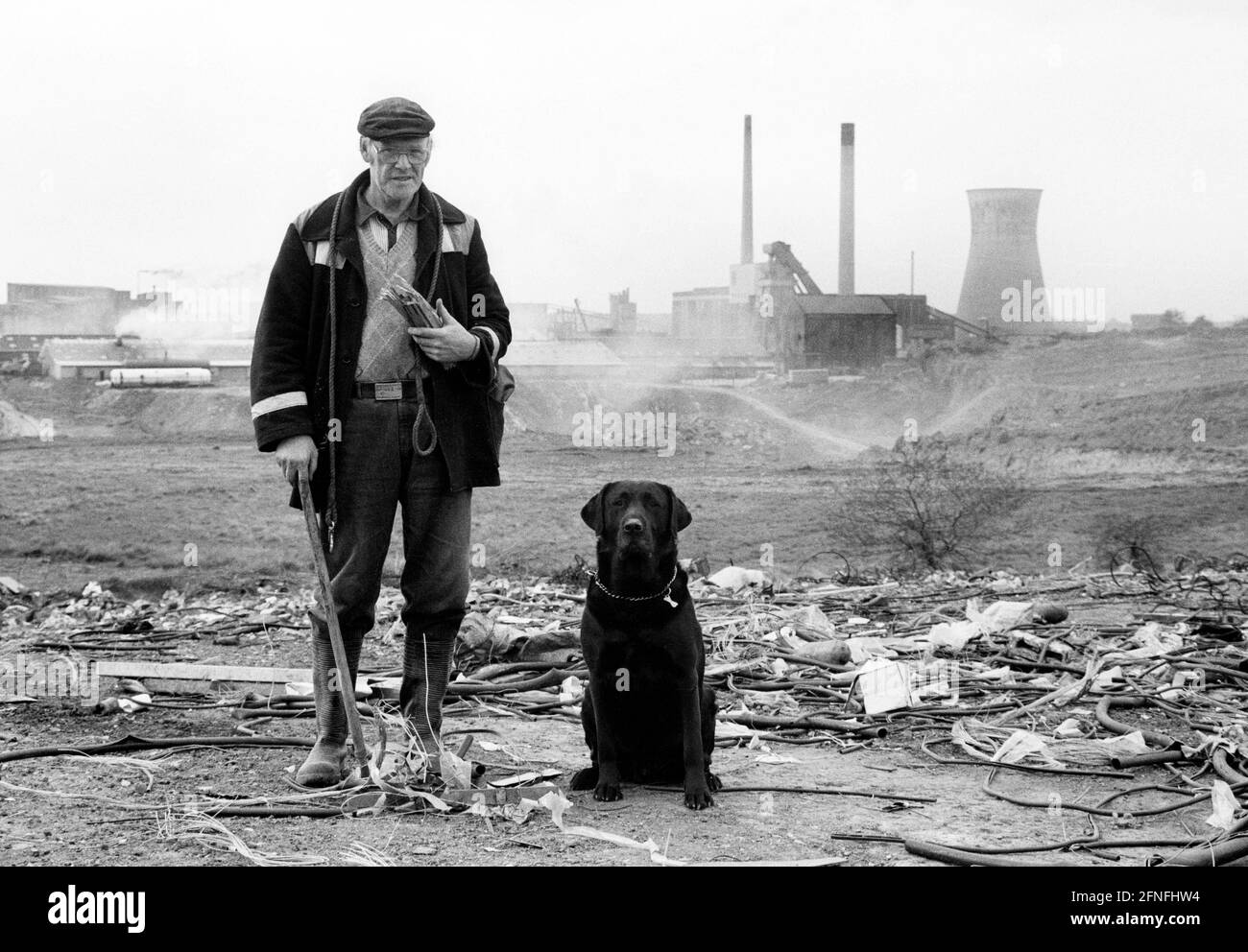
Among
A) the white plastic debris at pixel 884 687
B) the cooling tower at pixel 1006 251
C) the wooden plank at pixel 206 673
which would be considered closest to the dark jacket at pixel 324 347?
the white plastic debris at pixel 884 687

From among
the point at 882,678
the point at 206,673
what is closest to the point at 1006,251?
the point at 882,678

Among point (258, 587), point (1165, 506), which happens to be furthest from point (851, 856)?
point (1165, 506)

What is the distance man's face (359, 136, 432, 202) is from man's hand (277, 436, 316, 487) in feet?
2.58

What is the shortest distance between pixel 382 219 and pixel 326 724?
5.21 ft

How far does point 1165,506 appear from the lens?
20.6 metres

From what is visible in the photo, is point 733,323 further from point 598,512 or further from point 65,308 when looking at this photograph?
point 598,512

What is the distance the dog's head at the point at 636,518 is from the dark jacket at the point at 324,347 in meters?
0.39

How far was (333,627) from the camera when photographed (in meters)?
4.25

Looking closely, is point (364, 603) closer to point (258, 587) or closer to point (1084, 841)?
point (1084, 841)

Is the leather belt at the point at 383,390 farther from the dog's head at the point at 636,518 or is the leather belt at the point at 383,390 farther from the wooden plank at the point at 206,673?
the wooden plank at the point at 206,673

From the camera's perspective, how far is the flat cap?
416cm

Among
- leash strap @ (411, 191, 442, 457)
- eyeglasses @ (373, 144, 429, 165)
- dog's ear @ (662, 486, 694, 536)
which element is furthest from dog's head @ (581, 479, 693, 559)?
eyeglasses @ (373, 144, 429, 165)

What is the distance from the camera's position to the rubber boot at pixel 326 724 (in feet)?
14.4

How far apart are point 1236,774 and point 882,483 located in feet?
46.4
